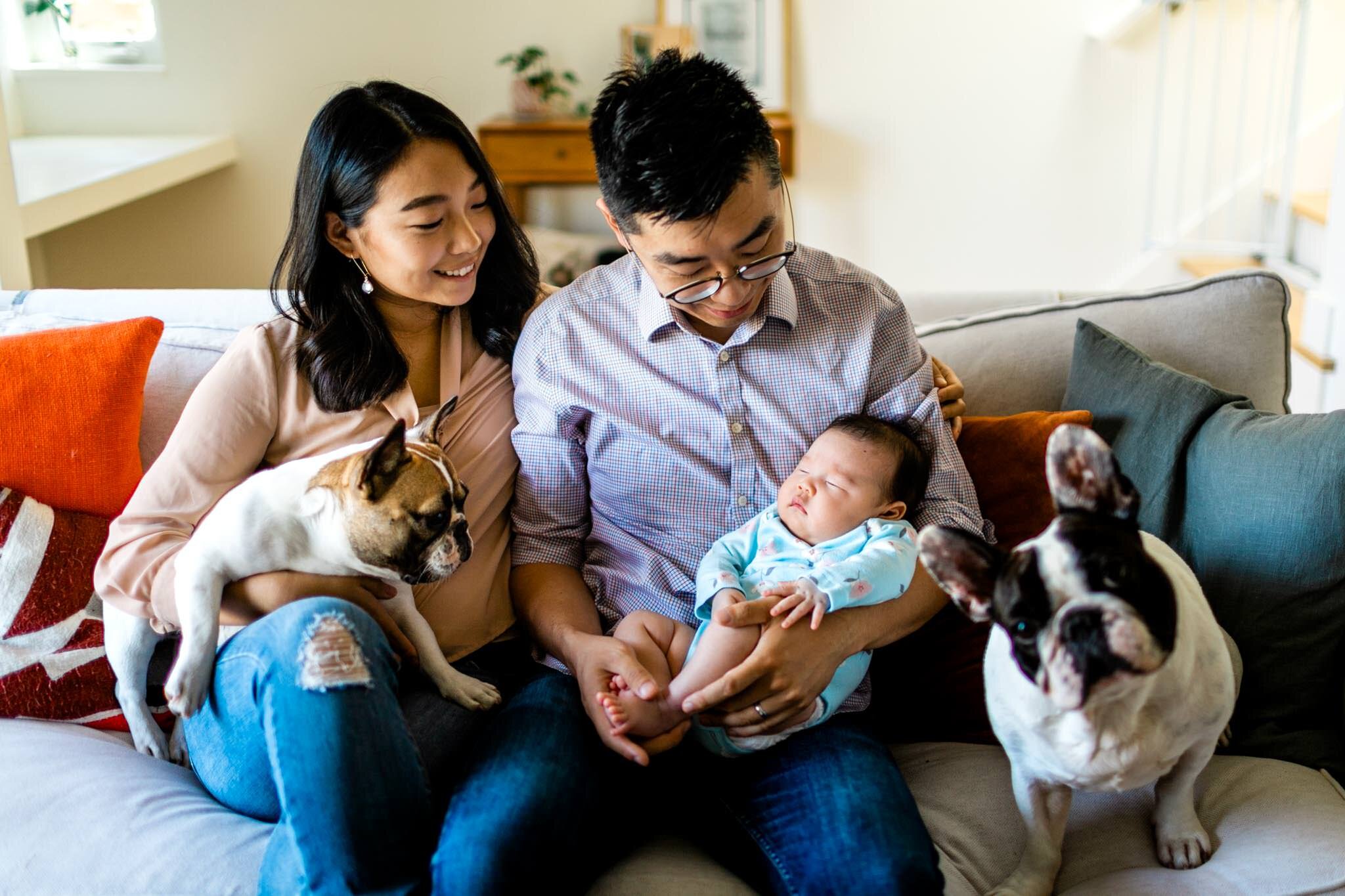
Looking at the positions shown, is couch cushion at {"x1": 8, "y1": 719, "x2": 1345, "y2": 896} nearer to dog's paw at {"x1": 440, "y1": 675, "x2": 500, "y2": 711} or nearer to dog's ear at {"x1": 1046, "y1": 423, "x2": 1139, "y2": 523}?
dog's paw at {"x1": 440, "y1": 675, "x2": 500, "y2": 711}

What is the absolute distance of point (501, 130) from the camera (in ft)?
13.7

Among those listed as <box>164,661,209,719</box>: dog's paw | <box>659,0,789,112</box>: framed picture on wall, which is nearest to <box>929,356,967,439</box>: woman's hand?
<box>164,661,209,719</box>: dog's paw

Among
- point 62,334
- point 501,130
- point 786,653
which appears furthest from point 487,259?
point 501,130

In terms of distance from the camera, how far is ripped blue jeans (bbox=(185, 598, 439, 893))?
1160mm

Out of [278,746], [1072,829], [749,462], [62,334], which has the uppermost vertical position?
[62,334]

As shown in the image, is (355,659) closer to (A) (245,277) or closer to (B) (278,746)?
(B) (278,746)

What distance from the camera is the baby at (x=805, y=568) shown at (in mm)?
1338

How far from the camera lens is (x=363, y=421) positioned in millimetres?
1568

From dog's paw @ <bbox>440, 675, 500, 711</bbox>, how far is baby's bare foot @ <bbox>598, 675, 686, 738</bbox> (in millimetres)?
201

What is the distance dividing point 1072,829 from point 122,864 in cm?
116

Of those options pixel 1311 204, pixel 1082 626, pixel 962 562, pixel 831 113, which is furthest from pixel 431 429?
pixel 1311 204

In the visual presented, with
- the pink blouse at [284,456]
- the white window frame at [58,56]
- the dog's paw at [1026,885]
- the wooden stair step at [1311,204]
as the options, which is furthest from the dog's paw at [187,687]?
the wooden stair step at [1311,204]

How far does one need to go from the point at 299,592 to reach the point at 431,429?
0.27 metres

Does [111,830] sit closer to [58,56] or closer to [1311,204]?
[58,56]
